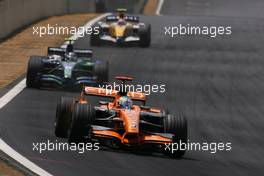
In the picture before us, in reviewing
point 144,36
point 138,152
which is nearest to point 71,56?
point 138,152

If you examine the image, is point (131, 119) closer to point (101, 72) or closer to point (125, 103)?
point (125, 103)

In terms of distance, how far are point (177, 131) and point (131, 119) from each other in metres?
0.80

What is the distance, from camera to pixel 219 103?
24.5 metres

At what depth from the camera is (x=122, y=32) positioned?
35.7m

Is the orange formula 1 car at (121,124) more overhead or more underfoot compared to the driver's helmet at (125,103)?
more underfoot

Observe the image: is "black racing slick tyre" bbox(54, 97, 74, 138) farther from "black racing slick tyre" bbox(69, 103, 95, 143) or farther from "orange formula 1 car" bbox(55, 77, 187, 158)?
"black racing slick tyre" bbox(69, 103, 95, 143)

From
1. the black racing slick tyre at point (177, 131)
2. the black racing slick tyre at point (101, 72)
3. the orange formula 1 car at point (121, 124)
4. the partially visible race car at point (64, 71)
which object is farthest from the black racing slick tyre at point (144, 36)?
the black racing slick tyre at point (177, 131)

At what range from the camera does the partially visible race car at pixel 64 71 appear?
24.8 metres

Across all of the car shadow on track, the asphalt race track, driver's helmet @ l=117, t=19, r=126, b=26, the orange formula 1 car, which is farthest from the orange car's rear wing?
driver's helmet @ l=117, t=19, r=126, b=26

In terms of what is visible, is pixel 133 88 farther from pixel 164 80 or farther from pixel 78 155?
pixel 78 155

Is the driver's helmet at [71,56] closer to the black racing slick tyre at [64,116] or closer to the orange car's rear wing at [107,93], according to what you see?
the orange car's rear wing at [107,93]

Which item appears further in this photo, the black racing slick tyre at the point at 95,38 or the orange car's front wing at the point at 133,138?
the black racing slick tyre at the point at 95,38

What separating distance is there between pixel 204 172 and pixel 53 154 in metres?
2.41

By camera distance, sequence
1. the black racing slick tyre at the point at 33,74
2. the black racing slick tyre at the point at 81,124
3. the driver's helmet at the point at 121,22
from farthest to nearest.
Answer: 1. the driver's helmet at the point at 121,22
2. the black racing slick tyre at the point at 33,74
3. the black racing slick tyre at the point at 81,124
